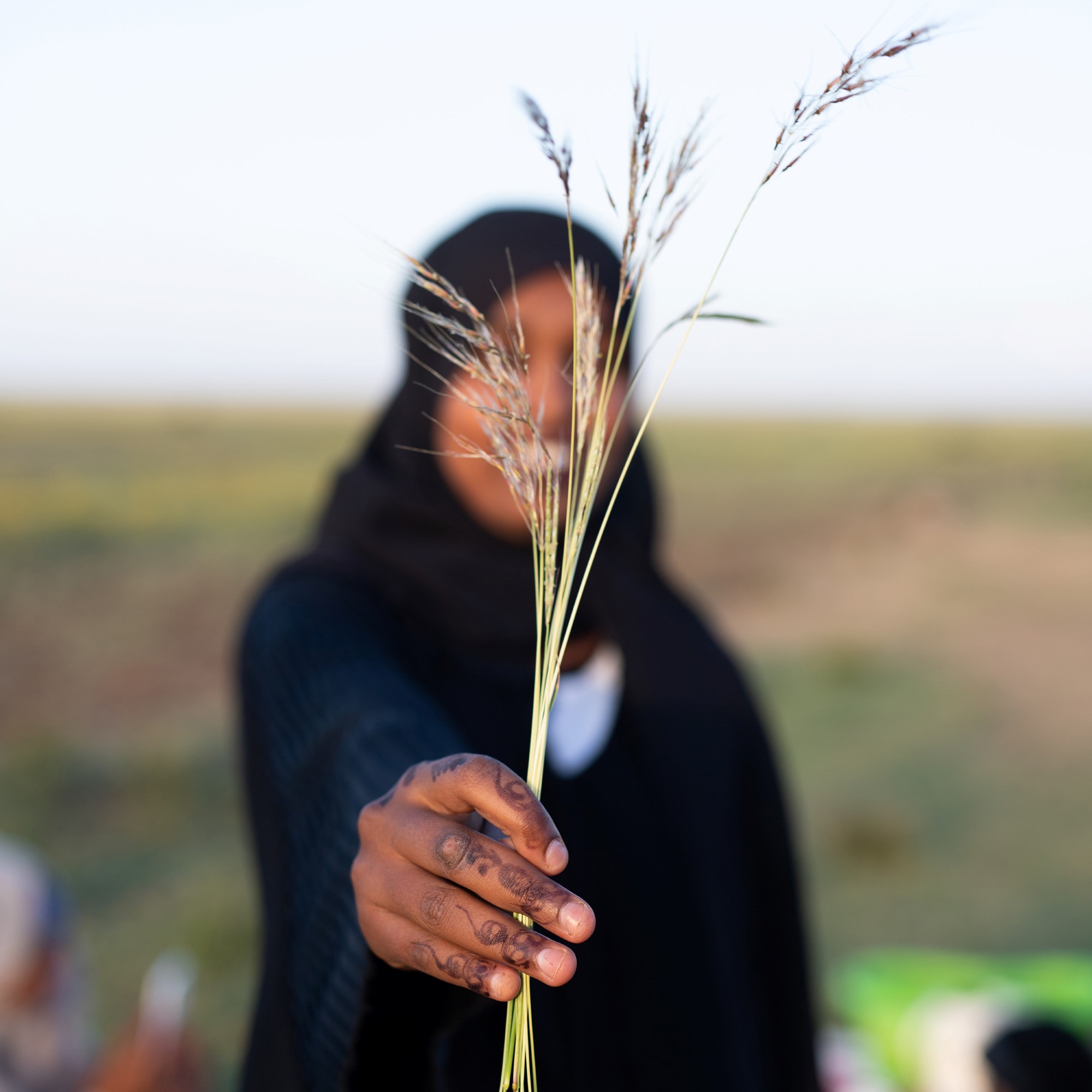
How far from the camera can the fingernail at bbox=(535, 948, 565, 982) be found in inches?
29.3

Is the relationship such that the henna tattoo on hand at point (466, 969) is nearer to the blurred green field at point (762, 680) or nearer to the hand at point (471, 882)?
the hand at point (471, 882)

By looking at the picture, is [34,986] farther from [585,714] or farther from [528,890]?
[528,890]

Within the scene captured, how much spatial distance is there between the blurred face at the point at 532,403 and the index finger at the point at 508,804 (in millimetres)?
672

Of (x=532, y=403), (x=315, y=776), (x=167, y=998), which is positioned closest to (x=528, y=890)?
(x=315, y=776)

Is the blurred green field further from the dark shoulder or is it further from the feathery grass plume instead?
the feathery grass plume

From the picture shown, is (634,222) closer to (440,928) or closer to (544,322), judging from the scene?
(440,928)

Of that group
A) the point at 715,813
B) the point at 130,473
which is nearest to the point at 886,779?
the point at 715,813

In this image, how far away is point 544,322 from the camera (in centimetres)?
155

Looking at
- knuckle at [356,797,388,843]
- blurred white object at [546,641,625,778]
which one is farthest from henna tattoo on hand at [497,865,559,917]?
blurred white object at [546,641,625,778]

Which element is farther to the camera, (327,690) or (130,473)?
(130,473)

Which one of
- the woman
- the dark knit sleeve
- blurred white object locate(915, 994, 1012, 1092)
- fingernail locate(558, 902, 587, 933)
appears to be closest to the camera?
fingernail locate(558, 902, 587, 933)

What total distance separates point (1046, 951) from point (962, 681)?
659 centimetres

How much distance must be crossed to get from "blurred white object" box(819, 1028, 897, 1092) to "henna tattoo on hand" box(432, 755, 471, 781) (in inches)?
132

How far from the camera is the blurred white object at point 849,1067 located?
3.68 meters
